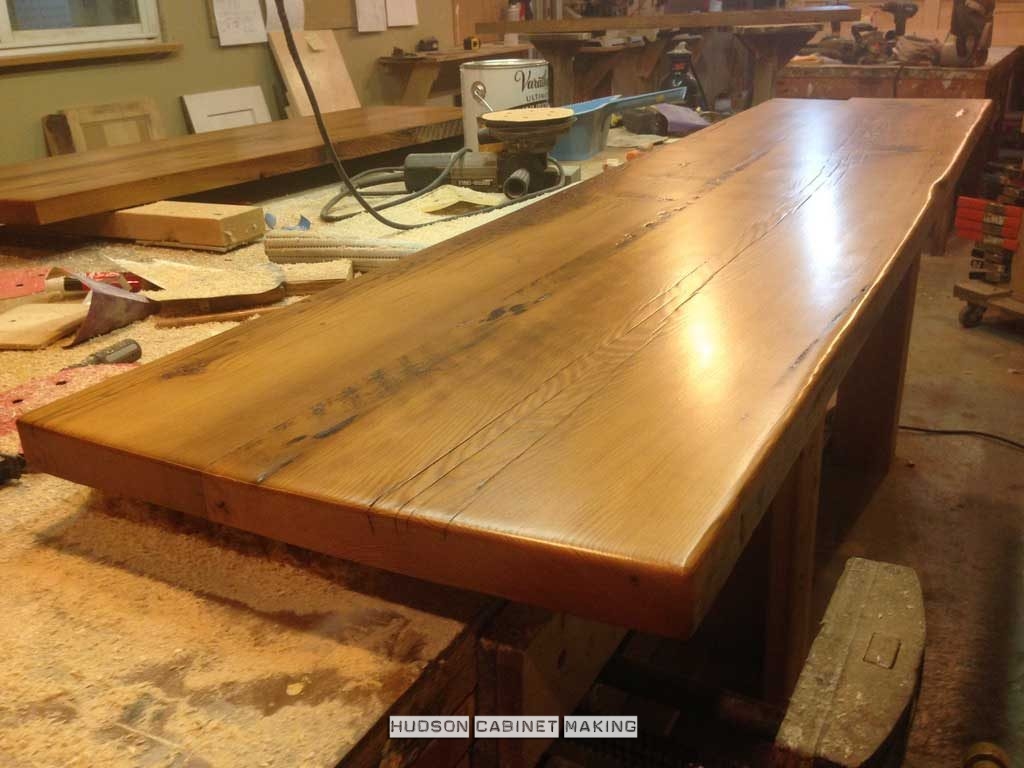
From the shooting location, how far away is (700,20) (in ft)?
10.8

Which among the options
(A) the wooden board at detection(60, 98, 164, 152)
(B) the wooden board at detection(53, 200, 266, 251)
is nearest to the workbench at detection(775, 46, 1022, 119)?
(A) the wooden board at detection(60, 98, 164, 152)

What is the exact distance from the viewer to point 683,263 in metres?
1.12

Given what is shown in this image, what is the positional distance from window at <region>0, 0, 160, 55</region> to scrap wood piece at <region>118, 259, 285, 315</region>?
2.59 m

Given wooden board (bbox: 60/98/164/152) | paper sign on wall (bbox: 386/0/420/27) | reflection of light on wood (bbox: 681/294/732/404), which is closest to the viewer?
reflection of light on wood (bbox: 681/294/732/404)

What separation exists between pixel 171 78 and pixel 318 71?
2.73 feet

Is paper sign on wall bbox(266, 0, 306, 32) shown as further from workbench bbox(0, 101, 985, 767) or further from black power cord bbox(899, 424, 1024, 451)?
workbench bbox(0, 101, 985, 767)

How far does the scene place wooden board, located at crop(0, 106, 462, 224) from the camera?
1742mm

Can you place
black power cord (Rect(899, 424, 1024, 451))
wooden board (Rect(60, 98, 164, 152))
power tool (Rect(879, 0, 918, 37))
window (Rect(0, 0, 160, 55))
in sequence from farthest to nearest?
Answer: power tool (Rect(879, 0, 918, 37)) → wooden board (Rect(60, 98, 164, 152)) → window (Rect(0, 0, 160, 55)) → black power cord (Rect(899, 424, 1024, 451))

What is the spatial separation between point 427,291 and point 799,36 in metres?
3.38

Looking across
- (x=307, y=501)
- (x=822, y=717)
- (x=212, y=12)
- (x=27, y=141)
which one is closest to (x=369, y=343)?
(x=307, y=501)

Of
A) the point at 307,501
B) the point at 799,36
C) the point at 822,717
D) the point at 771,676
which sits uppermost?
the point at 799,36

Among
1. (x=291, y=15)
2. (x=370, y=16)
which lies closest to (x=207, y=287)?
(x=291, y=15)

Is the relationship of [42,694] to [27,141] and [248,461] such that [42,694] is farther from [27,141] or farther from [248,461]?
[27,141]

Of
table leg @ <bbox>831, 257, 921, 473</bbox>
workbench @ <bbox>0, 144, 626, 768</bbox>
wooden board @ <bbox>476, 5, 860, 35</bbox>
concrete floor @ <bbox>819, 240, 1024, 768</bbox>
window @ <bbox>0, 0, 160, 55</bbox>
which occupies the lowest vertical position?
Answer: concrete floor @ <bbox>819, 240, 1024, 768</bbox>
